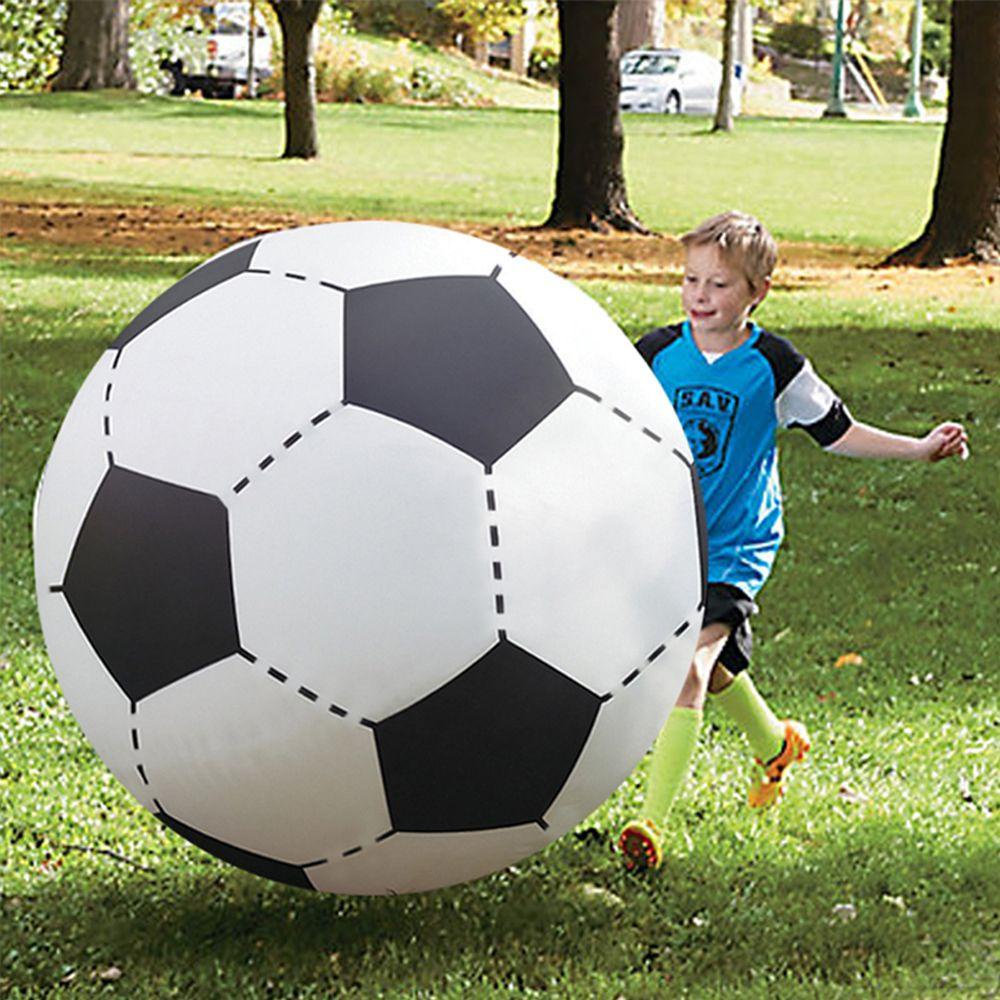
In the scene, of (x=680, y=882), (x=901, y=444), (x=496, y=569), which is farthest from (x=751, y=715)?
(x=496, y=569)

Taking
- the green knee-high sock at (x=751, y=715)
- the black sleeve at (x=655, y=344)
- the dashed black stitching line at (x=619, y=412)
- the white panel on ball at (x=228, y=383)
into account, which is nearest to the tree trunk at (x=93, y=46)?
the black sleeve at (x=655, y=344)

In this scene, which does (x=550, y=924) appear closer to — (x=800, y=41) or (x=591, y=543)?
(x=591, y=543)

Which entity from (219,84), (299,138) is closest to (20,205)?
(299,138)

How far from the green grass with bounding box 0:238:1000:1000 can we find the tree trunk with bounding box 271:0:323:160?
18.3 metres

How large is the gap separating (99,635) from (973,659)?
381cm

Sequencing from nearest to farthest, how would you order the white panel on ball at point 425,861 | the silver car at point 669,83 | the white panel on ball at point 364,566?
the white panel on ball at point 364,566
the white panel on ball at point 425,861
the silver car at point 669,83

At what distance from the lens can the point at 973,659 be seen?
6805mm

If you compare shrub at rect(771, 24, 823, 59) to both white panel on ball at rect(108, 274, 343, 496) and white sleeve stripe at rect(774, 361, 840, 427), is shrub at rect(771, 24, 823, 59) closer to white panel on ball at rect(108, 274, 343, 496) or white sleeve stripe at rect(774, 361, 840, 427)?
white sleeve stripe at rect(774, 361, 840, 427)

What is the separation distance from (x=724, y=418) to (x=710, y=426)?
0.04 meters

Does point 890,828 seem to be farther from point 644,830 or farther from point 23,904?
point 23,904

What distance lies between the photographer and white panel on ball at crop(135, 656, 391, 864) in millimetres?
3811

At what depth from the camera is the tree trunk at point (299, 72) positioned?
24625 mm

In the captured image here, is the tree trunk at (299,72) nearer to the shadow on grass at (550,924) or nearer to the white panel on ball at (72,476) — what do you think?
the shadow on grass at (550,924)

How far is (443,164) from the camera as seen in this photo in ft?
89.6
